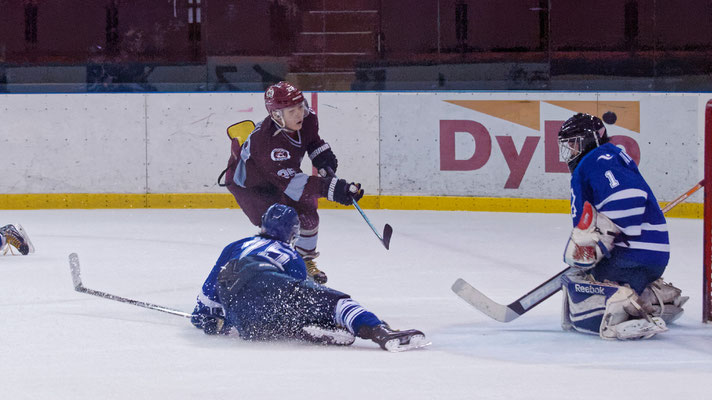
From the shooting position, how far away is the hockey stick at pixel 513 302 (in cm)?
402

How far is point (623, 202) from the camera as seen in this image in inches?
149

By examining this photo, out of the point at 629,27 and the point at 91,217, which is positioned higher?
the point at 629,27

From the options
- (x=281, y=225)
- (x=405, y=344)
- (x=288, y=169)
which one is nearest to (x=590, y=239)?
(x=405, y=344)

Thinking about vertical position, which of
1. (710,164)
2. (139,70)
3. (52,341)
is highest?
(139,70)

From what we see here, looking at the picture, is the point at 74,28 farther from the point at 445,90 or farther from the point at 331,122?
the point at 445,90

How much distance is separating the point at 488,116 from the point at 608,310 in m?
4.58

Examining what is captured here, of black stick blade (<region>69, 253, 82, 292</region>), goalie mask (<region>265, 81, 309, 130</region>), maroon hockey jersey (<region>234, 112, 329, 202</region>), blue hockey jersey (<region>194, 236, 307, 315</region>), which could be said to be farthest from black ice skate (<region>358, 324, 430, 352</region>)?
black stick blade (<region>69, 253, 82, 292</region>)

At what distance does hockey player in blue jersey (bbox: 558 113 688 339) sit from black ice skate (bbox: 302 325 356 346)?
803 millimetres

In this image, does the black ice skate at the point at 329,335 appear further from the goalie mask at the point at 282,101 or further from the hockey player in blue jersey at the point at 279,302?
the goalie mask at the point at 282,101

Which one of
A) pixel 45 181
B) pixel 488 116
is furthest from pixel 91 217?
pixel 488 116

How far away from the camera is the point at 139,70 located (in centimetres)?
961

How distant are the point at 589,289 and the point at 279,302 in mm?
1084

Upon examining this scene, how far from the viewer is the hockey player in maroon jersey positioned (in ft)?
16.0

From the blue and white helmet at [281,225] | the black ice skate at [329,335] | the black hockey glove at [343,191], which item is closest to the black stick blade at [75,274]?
the black hockey glove at [343,191]
